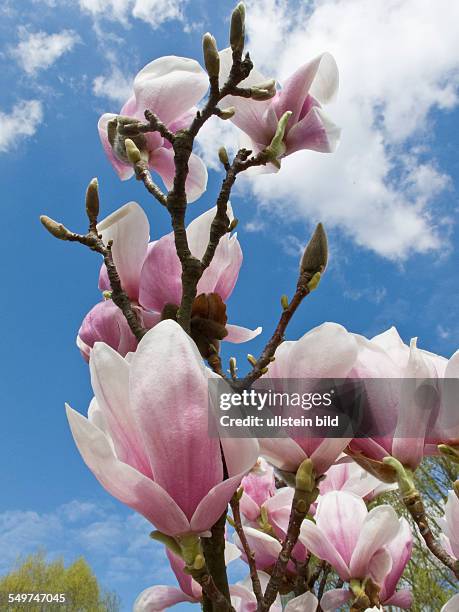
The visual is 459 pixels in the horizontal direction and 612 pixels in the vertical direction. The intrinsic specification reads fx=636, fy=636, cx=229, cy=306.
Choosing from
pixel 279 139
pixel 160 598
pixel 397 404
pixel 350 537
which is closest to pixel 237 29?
pixel 279 139

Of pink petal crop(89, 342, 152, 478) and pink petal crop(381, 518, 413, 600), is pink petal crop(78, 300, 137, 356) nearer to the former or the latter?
→ pink petal crop(89, 342, 152, 478)

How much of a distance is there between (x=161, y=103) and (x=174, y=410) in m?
0.64

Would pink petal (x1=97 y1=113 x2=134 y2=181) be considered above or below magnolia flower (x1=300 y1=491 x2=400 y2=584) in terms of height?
above

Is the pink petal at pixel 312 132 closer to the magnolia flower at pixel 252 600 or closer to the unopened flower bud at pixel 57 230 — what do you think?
the unopened flower bud at pixel 57 230

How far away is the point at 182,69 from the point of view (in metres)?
1.09

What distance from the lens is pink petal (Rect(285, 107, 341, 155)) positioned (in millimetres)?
1075

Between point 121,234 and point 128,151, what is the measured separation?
134 millimetres

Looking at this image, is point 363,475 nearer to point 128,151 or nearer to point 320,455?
point 320,455

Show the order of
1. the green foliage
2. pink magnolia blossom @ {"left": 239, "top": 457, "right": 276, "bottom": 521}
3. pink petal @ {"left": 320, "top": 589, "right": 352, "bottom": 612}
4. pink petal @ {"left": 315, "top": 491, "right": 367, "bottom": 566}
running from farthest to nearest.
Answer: the green foliage < pink magnolia blossom @ {"left": 239, "top": 457, "right": 276, "bottom": 521} < pink petal @ {"left": 320, "top": 589, "right": 352, "bottom": 612} < pink petal @ {"left": 315, "top": 491, "right": 367, "bottom": 566}

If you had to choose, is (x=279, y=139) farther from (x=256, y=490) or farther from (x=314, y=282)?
(x=256, y=490)

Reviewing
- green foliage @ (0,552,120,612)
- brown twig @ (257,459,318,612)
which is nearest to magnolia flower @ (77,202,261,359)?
brown twig @ (257,459,318,612)

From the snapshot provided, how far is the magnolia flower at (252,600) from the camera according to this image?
111 centimetres

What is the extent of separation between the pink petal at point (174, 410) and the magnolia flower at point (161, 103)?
0.54m

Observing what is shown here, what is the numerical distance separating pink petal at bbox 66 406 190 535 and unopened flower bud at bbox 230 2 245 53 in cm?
55
